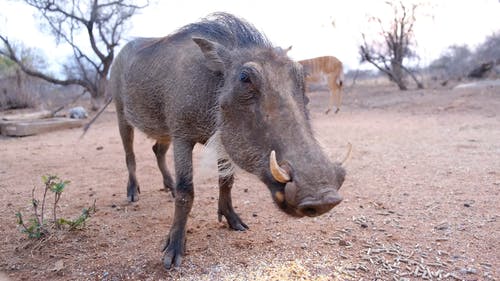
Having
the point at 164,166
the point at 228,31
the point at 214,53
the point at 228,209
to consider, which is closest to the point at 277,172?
the point at 214,53

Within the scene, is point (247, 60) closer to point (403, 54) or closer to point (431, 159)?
point (431, 159)

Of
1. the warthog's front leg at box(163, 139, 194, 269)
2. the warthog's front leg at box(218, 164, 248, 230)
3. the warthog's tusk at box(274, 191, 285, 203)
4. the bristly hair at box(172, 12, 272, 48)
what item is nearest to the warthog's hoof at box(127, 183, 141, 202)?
the warthog's front leg at box(218, 164, 248, 230)

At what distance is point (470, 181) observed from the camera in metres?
3.76

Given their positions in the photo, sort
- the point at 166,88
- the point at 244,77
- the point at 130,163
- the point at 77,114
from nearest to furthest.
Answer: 1. the point at 244,77
2. the point at 166,88
3. the point at 130,163
4. the point at 77,114

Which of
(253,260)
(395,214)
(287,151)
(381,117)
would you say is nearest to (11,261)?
(253,260)

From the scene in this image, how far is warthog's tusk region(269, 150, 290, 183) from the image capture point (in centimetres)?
170

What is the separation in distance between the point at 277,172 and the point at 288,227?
4.26 feet

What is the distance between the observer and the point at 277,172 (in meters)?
1.71

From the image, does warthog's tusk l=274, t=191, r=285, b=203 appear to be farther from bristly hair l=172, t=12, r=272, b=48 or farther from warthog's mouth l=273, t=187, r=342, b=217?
bristly hair l=172, t=12, r=272, b=48

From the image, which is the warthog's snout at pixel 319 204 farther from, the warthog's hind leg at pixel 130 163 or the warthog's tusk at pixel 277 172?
the warthog's hind leg at pixel 130 163

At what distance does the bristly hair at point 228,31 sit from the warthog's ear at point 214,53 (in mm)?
138

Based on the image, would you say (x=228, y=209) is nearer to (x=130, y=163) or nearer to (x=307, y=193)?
(x=130, y=163)

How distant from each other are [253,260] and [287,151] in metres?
0.88

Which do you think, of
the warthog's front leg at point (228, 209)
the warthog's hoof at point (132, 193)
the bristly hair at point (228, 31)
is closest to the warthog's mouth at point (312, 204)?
the bristly hair at point (228, 31)
